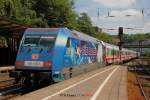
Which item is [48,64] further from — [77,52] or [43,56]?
[77,52]

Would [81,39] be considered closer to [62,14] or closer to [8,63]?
[8,63]

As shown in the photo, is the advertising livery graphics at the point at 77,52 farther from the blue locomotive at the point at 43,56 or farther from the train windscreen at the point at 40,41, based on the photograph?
the train windscreen at the point at 40,41

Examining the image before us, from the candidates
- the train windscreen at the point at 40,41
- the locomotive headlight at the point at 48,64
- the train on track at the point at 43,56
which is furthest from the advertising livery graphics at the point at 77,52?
the locomotive headlight at the point at 48,64

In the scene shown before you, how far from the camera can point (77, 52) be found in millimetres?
23781

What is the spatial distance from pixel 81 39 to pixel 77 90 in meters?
7.31

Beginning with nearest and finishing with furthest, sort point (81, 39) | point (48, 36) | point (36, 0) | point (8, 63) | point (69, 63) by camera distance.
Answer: point (48, 36)
point (69, 63)
point (81, 39)
point (8, 63)
point (36, 0)

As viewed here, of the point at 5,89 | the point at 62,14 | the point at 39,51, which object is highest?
the point at 62,14

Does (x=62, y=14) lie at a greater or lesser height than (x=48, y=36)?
greater

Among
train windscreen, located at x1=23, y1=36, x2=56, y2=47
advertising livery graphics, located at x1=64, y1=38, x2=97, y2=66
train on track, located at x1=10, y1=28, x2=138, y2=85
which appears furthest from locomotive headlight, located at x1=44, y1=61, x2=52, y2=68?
advertising livery graphics, located at x1=64, y1=38, x2=97, y2=66

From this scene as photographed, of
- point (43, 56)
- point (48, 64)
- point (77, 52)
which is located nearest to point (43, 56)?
point (43, 56)

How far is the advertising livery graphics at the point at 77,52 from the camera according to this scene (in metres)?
21.0

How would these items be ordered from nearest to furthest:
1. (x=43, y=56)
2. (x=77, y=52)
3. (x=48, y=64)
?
(x=48, y=64)
(x=43, y=56)
(x=77, y=52)

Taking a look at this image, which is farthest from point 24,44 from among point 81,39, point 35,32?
point 81,39

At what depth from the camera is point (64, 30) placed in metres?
20.3
